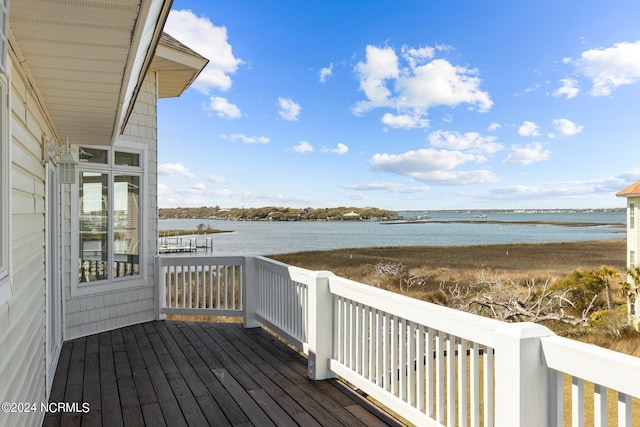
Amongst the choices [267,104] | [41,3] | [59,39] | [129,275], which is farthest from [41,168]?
[267,104]

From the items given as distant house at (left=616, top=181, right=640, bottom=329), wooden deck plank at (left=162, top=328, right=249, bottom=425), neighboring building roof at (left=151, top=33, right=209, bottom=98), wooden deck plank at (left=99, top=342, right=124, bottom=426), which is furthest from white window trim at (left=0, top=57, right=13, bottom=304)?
distant house at (left=616, top=181, right=640, bottom=329)

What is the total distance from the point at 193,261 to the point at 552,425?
4.62 meters

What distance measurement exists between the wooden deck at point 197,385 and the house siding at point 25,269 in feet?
1.73

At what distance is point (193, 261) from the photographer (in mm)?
5691

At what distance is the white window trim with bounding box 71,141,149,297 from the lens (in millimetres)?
5062

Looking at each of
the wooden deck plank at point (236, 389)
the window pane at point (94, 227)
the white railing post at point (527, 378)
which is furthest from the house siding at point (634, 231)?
the white railing post at point (527, 378)

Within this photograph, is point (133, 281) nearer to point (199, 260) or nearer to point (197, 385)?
point (199, 260)

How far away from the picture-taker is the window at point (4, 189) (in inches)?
64.4

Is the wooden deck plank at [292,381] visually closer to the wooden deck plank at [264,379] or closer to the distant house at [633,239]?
the wooden deck plank at [264,379]

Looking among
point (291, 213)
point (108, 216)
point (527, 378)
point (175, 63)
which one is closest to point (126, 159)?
point (108, 216)

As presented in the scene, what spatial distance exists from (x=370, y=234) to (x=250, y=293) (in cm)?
5845

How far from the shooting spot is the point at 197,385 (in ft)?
11.8

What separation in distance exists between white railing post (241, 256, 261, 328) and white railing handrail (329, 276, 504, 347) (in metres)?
2.11

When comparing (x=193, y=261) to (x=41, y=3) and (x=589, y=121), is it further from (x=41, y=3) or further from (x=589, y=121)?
(x=589, y=121)
